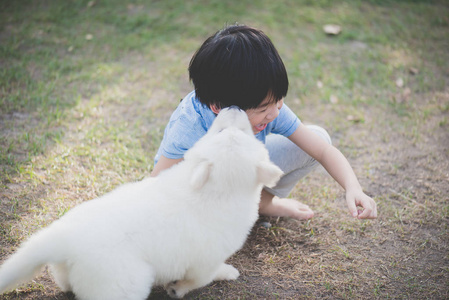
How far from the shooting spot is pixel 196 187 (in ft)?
5.25

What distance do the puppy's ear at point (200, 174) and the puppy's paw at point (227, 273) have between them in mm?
665

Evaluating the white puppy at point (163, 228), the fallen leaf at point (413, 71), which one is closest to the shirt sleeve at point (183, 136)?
the white puppy at point (163, 228)

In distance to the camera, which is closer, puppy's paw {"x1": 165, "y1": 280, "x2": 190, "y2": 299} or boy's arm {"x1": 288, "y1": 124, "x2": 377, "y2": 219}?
puppy's paw {"x1": 165, "y1": 280, "x2": 190, "y2": 299}

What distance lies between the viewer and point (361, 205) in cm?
191

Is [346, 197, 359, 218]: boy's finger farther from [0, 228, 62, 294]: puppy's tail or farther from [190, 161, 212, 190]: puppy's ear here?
[0, 228, 62, 294]: puppy's tail

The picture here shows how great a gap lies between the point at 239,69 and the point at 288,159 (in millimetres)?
809

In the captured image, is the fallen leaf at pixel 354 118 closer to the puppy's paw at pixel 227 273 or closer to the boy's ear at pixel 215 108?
the boy's ear at pixel 215 108

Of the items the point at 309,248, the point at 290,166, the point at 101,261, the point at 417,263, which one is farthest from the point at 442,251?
the point at 101,261

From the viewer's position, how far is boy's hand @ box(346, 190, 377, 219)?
1.84 m

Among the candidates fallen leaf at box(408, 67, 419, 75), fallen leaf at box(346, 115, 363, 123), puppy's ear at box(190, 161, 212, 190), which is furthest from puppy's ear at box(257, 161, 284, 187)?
fallen leaf at box(408, 67, 419, 75)

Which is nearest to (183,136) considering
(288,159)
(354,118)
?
(288,159)

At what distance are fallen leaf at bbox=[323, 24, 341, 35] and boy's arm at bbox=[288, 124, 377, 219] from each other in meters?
3.01

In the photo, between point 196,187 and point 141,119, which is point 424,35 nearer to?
point 141,119

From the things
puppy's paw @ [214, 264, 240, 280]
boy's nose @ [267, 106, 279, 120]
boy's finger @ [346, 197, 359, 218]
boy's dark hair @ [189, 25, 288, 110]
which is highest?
boy's dark hair @ [189, 25, 288, 110]
